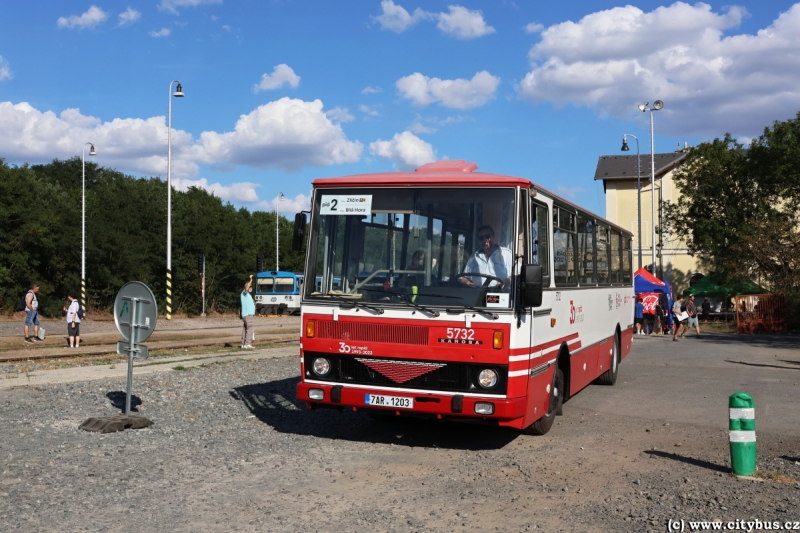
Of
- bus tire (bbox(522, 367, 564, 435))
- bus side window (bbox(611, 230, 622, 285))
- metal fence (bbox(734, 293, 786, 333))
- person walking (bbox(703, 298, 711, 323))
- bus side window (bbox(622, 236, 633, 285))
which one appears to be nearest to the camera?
bus tire (bbox(522, 367, 564, 435))

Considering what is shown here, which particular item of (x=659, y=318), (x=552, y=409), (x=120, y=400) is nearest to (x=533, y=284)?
(x=552, y=409)

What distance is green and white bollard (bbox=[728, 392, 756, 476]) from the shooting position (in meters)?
7.61

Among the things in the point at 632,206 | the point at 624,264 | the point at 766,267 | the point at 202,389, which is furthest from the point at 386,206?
the point at 632,206

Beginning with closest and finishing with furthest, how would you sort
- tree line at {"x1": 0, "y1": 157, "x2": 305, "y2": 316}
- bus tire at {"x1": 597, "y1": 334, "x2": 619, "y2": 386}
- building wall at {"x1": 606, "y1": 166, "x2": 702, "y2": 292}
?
1. bus tire at {"x1": 597, "y1": 334, "x2": 619, "y2": 386}
2. tree line at {"x1": 0, "y1": 157, "x2": 305, "y2": 316}
3. building wall at {"x1": 606, "y1": 166, "x2": 702, "y2": 292}

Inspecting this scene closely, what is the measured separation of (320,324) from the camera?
925cm

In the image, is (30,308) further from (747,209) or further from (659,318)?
(747,209)

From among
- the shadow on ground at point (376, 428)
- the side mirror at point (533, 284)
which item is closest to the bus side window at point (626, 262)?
the shadow on ground at point (376, 428)

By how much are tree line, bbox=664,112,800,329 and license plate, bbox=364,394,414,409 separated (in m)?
37.0

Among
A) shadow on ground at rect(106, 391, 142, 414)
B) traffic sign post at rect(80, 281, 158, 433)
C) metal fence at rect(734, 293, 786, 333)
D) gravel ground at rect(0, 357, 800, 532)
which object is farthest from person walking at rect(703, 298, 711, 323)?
traffic sign post at rect(80, 281, 158, 433)

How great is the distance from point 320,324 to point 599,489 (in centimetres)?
337

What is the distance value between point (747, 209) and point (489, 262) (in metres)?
52.1

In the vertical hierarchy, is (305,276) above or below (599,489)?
above

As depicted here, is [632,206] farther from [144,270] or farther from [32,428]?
[32,428]

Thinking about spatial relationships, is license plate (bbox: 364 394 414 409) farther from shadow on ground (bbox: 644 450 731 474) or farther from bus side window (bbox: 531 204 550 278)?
shadow on ground (bbox: 644 450 731 474)
